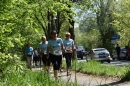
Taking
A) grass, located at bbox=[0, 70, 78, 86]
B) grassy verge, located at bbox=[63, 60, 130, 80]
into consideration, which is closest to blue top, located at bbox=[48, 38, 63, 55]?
grassy verge, located at bbox=[63, 60, 130, 80]

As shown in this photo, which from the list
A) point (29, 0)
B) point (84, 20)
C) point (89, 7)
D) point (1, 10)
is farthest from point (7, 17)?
point (84, 20)

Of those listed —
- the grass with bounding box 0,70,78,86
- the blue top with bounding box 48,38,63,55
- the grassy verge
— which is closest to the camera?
the grass with bounding box 0,70,78,86

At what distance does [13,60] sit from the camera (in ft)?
22.4

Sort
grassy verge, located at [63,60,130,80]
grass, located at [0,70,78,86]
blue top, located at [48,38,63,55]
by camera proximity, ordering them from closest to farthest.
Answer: grass, located at [0,70,78,86] → blue top, located at [48,38,63,55] → grassy verge, located at [63,60,130,80]

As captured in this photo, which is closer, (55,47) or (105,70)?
(55,47)

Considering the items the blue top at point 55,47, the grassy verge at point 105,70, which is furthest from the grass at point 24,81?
the grassy verge at point 105,70

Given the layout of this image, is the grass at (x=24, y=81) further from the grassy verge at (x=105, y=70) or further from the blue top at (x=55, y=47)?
the grassy verge at (x=105, y=70)

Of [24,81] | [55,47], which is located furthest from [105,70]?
[24,81]

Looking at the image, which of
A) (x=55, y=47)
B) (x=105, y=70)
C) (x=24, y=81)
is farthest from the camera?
(x=105, y=70)

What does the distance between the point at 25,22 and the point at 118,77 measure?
4.49m

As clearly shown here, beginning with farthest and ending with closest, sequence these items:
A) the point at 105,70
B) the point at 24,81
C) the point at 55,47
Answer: the point at 105,70 < the point at 55,47 < the point at 24,81

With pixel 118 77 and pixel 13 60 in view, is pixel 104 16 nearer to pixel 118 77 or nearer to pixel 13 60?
pixel 118 77

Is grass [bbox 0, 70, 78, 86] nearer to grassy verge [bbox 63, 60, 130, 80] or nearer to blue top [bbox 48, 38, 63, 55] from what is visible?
blue top [bbox 48, 38, 63, 55]

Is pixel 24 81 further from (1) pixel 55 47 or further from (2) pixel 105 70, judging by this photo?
(2) pixel 105 70
